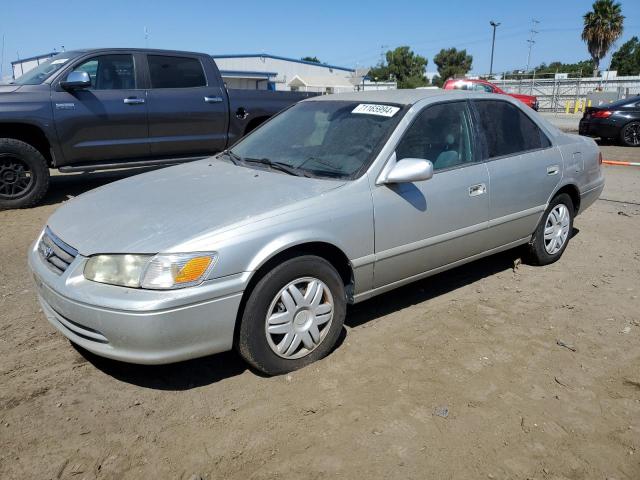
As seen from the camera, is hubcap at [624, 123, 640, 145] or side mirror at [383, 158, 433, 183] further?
hubcap at [624, 123, 640, 145]

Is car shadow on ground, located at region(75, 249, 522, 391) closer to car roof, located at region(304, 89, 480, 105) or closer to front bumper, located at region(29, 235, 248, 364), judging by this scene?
front bumper, located at region(29, 235, 248, 364)

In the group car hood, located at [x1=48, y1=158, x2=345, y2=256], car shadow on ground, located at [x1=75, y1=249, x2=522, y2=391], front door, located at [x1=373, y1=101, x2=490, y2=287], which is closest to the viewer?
car hood, located at [x1=48, y1=158, x2=345, y2=256]

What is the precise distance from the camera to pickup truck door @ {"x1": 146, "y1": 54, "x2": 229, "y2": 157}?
7.30m

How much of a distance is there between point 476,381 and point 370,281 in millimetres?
858

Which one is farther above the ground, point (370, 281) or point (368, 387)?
point (370, 281)

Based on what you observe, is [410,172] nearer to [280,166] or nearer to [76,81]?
[280,166]

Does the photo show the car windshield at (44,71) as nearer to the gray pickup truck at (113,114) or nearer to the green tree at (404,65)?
the gray pickup truck at (113,114)

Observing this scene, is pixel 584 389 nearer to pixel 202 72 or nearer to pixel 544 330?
pixel 544 330

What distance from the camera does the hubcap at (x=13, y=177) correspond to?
6.42 m

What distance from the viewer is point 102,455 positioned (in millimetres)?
2467

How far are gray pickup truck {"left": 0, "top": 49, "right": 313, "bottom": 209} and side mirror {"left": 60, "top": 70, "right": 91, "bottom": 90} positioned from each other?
0.04 feet

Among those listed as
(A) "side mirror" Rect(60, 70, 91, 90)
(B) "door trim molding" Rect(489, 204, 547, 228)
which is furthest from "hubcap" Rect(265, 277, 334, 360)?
(A) "side mirror" Rect(60, 70, 91, 90)

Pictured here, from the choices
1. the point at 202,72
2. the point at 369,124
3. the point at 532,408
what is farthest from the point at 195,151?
the point at 532,408

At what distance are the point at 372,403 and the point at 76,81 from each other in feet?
18.0
